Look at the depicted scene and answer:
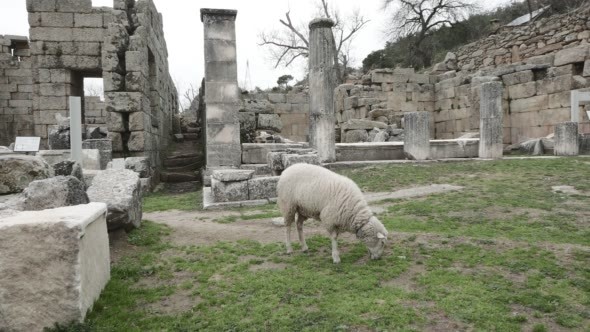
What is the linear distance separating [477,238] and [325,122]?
333 inches

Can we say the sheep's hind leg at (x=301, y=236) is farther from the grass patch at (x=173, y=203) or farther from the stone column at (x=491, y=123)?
the stone column at (x=491, y=123)

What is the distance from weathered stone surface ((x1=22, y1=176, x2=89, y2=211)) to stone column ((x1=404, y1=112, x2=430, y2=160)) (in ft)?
36.4

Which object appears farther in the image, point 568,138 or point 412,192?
point 568,138

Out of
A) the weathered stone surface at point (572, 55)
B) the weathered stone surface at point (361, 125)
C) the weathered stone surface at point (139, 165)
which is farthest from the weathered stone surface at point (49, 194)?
the weathered stone surface at point (572, 55)

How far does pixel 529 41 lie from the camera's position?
67.3 feet

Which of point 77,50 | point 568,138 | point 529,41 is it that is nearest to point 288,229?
point 568,138

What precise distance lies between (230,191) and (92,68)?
991 cm

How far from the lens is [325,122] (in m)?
13.9

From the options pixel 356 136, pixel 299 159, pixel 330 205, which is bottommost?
pixel 330 205

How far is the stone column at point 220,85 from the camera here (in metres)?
12.1

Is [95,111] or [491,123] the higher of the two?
[95,111]

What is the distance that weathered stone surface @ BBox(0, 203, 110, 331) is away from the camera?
3385 mm

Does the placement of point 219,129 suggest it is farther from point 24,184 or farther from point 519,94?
point 519,94

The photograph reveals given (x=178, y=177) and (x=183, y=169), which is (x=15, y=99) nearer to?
(x=183, y=169)
